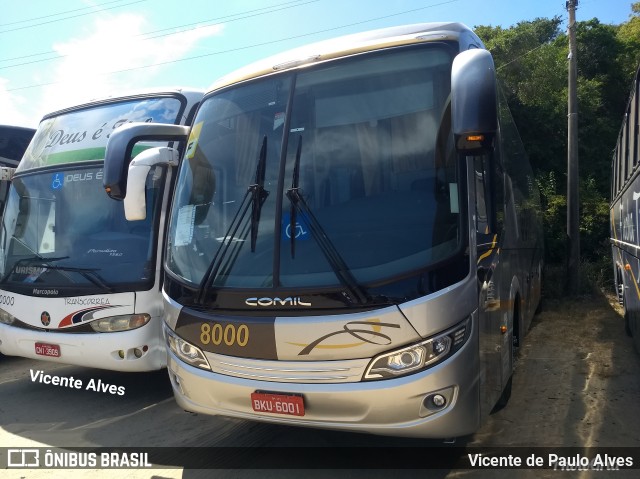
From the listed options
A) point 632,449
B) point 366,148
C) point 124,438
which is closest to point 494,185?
point 366,148

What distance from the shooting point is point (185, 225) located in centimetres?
438

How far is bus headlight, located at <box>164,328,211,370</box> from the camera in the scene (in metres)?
3.92

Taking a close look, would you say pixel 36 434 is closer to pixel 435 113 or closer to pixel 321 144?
pixel 321 144

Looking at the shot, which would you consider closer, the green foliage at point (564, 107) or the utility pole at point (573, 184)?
the utility pole at point (573, 184)

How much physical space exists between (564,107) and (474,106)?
20903mm

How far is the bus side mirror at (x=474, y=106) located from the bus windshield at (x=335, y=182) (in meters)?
0.36

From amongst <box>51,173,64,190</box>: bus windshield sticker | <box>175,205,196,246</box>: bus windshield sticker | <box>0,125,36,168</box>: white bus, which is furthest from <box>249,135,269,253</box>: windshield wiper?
<box>0,125,36,168</box>: white bus

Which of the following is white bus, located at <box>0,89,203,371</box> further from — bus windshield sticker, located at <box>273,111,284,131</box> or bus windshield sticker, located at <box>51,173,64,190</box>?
bus windshield sticker, located at <box>273,111,284,131</box>

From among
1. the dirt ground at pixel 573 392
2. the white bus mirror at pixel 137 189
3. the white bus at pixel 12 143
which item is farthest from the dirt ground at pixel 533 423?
the white bus at pixel 12 143

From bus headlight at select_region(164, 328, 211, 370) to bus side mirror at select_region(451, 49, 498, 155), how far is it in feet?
7.27

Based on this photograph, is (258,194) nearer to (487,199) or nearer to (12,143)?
(487,199)

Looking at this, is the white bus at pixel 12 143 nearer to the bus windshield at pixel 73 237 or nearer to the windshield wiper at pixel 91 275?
the bus windshield at pixel 73 237

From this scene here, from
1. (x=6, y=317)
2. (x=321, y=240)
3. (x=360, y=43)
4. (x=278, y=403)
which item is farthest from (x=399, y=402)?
(x=6, y=317)

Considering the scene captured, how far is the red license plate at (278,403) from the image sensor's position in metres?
3.53
